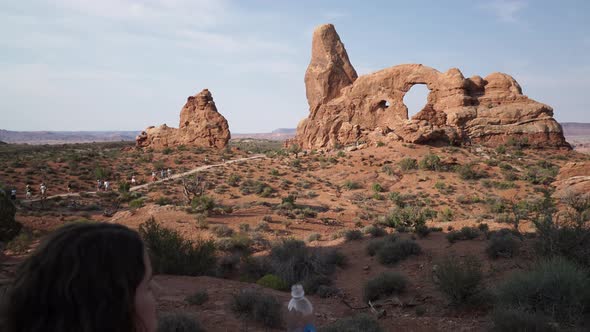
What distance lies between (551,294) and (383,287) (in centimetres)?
311

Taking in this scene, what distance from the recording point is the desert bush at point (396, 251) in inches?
387

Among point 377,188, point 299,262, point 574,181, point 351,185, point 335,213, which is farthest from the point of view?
point 351,185

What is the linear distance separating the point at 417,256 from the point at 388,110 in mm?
32245

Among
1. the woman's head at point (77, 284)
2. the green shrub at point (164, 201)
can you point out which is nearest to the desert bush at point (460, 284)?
the woman's head at point (77, 284)

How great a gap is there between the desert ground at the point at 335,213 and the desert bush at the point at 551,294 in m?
0.22

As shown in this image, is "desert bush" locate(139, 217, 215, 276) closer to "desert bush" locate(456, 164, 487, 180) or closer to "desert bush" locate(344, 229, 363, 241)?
"desert bush" locate(344, 229, 363, 241)

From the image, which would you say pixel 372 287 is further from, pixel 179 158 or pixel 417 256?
pixel 179 158

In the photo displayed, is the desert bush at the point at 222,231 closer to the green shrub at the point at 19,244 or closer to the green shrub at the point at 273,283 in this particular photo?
the green shrub at the point at 273,283

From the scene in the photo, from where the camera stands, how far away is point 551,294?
16.5ft

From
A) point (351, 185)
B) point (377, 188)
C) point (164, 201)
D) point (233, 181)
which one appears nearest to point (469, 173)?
point (377, 188)

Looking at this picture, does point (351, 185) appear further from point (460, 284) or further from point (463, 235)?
point (460, 284)

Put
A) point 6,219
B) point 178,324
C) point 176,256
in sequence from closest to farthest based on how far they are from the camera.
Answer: point 178,324, point 176,256, point 6,219

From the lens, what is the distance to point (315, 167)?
105 ft

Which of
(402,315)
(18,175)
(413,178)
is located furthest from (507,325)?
(18,175)
